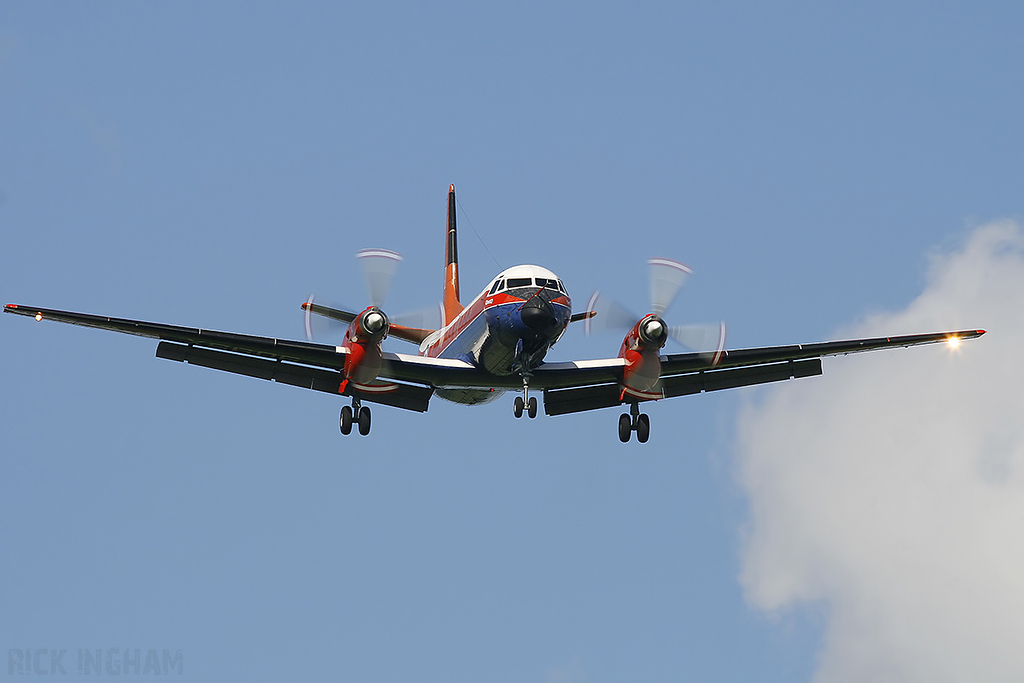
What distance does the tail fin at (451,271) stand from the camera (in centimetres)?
4012

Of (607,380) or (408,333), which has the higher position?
Result: (408,333)

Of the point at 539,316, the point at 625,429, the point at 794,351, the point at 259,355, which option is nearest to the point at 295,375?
the point at 259,355

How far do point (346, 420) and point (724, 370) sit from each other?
10148 mm

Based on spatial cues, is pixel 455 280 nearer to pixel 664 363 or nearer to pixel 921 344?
pixel 664 363

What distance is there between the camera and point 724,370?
33.8 meters

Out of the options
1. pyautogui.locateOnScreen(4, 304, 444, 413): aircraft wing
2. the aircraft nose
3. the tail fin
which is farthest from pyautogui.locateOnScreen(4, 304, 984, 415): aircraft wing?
the tail fin

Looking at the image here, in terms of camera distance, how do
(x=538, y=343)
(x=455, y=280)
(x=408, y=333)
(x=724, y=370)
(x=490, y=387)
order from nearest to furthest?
(x=538, y=343) < (x=490, y=387) < (x=724, y=370) < (x=408, y=333) < (x=455, y=280)

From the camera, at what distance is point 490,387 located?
31.7m

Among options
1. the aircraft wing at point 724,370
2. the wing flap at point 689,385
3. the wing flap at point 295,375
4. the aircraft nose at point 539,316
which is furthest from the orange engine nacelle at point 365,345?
the wing flap at point 689,385

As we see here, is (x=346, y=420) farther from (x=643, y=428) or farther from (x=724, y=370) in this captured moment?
(x=724, y=370)

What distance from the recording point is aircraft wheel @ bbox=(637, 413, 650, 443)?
32.5 meters

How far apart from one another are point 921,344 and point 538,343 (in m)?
10.6

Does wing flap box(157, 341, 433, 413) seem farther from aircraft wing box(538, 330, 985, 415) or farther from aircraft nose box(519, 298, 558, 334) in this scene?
aircraft nose box(519, 298, 558, 334)

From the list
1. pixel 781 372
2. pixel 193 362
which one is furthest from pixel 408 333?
pixel 781 372
